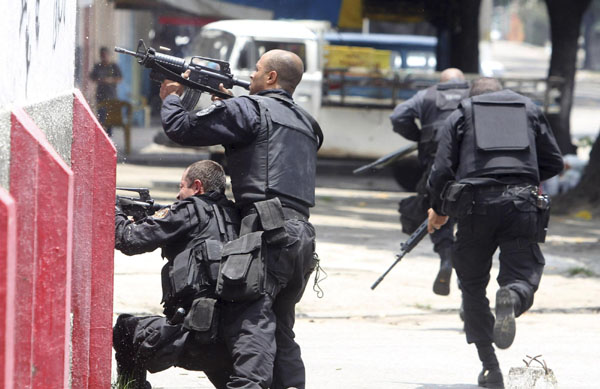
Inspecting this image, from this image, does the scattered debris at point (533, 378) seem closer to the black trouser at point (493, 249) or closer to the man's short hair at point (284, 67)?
the black trouser at point (493, 249)

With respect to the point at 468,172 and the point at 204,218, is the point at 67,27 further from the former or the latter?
the point at 468,172

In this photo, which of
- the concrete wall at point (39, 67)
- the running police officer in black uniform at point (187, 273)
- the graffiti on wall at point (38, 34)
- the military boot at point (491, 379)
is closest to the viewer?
the concrete wall at point (39, 67)

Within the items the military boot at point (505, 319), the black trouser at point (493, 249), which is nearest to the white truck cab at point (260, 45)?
the black trouser at point (493, 249)

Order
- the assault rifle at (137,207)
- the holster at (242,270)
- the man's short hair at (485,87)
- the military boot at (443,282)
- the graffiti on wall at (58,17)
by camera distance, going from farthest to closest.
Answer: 1. the military boot at (443,282)
2. the man's short hair at (485,87)
3. the assault rifle at (137,207)
4. the holster at (242,270)
5. the graffiti on wall at (58,17)

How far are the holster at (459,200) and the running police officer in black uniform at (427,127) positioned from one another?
222 centimetres

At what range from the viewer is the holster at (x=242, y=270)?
176 inches

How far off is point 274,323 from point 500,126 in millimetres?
2095

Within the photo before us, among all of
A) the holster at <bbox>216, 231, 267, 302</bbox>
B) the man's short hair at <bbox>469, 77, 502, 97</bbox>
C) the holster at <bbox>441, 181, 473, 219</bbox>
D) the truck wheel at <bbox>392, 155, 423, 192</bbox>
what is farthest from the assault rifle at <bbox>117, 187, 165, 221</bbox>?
the truck wheel at <bbox>392, 155, 423, 192</bbox>

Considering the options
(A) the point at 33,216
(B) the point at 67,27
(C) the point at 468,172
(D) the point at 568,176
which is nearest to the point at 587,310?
(C) the point at 468,172

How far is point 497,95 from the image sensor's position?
626 cm

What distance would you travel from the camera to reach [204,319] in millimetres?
4520

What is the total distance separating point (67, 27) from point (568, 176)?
11.9 meters

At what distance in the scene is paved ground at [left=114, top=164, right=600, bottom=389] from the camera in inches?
248

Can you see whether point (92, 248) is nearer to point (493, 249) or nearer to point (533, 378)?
point (533, 378)
